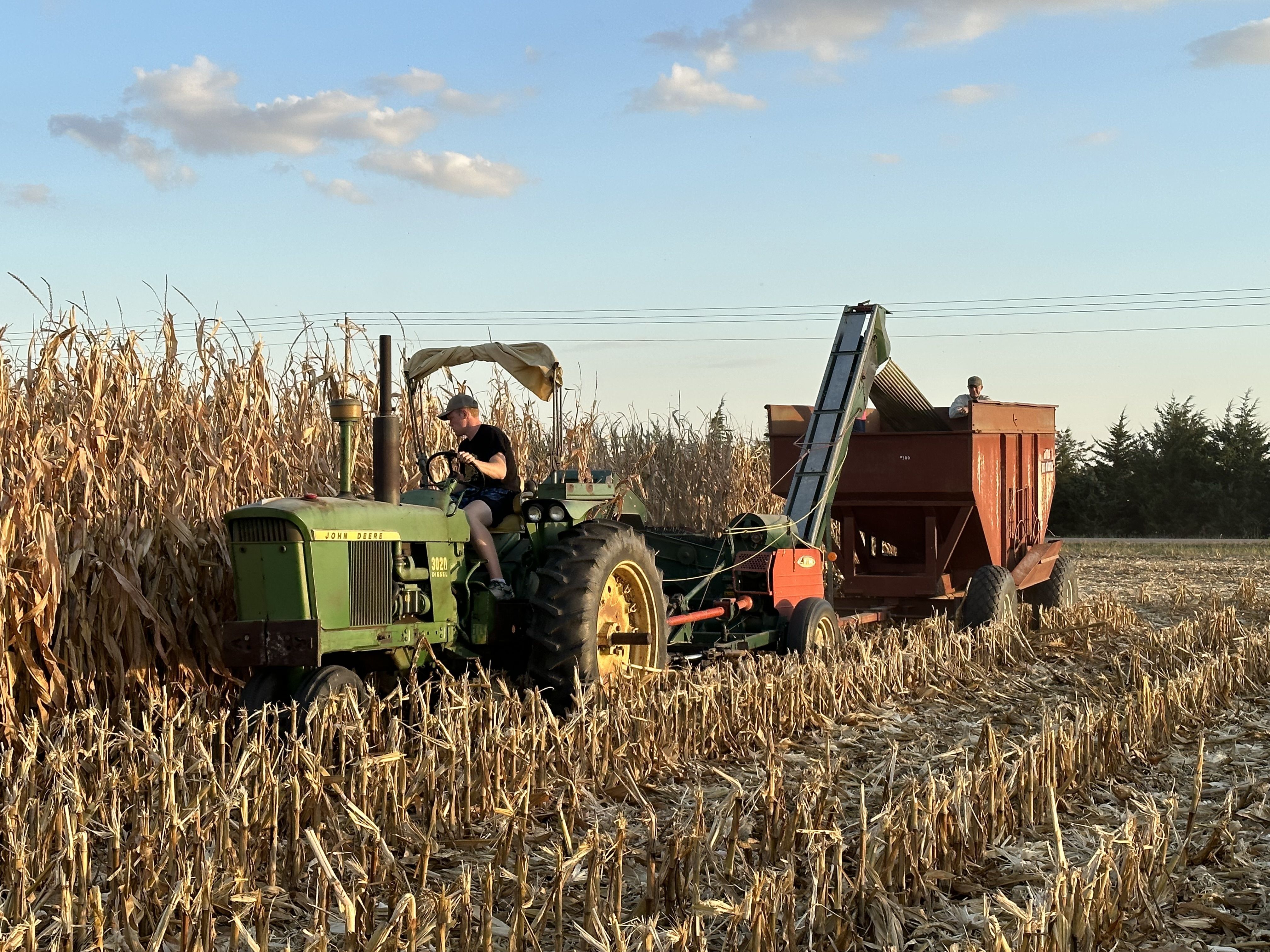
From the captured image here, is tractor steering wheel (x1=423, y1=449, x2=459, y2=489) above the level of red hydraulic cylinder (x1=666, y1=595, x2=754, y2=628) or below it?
above

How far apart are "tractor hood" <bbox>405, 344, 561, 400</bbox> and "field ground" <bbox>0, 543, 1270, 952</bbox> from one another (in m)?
2.30

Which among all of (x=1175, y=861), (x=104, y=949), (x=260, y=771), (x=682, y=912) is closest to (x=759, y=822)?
(x=682, y=912)

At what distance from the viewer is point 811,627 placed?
8.39 m

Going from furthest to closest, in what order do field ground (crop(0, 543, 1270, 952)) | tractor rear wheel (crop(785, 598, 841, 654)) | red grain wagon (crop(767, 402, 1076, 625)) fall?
red grain wagon (crop(767, 402, 1076, 625)), tractor rear wheel (crop(785, 598, 841, 654)), field ground (crop(0, 543, 1270, 952))

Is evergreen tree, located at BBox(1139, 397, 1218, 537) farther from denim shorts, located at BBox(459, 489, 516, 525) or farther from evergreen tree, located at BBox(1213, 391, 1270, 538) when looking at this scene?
denim shorts, located at BBox(459, 489, 516, 525)

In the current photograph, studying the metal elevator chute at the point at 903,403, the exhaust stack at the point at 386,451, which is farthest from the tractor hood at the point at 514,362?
the metal elevator chute at the point at 903,403

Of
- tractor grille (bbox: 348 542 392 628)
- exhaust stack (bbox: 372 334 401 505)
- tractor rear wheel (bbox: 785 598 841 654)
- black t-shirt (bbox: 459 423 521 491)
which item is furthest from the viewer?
tractor rear wheel (bbox: 785 598 841 654)

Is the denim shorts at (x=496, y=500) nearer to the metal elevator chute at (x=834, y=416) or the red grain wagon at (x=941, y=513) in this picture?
the metal elevator chute at (x=834, y=416)

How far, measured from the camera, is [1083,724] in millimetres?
5691

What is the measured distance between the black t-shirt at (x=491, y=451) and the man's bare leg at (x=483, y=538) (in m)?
0.34

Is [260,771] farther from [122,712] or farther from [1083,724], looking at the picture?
[1083,724]

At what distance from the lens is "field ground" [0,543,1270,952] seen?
359cm

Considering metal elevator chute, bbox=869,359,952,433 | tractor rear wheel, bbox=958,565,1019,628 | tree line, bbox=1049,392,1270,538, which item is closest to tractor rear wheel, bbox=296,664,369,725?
tractor rear wheel, bbox=958,565,1019,628

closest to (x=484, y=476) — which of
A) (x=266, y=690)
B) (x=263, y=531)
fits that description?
(x=263, y=531)
